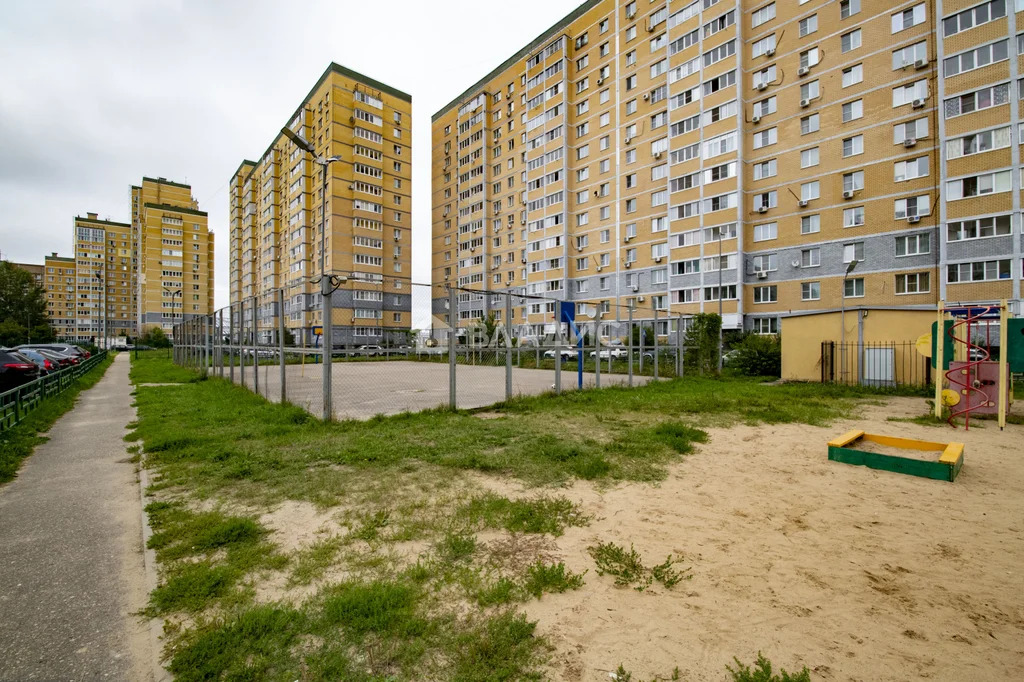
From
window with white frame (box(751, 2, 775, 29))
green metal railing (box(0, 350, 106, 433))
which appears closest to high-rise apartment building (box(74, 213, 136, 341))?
green metal railing (box(0, 350, 106, 433))

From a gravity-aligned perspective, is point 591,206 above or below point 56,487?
above

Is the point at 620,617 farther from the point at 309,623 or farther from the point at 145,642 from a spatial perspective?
the point at 145,642

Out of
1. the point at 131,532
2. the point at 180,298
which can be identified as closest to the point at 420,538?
the point at 131,532

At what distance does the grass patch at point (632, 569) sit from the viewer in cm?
305

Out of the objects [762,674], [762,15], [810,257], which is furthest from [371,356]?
[762,15]

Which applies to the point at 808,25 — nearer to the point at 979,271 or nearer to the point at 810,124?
the point at 810,124

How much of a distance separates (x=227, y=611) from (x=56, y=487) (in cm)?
436

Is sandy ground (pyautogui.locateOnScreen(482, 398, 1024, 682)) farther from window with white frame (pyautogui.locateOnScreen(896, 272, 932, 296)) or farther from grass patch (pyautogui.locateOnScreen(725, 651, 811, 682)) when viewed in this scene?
window with white frame (pyautogui.locateOnScreen(896, 272, 932, 296))

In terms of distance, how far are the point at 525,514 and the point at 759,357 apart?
19.3 m

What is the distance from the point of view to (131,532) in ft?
13.0

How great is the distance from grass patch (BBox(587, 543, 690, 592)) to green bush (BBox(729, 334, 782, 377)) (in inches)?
753

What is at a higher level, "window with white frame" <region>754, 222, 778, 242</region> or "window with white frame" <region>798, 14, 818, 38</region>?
"window with white frame" <region>798, 14, 818, 38</region>

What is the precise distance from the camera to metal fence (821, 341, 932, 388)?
48.0ft

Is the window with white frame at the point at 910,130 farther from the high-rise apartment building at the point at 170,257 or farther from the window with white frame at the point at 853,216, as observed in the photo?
the high-rise apartment building at the point at 170,257
